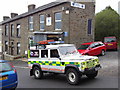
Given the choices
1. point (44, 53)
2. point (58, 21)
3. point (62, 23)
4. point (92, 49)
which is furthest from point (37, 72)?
point (58, 21)

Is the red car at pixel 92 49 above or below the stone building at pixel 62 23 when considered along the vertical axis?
below

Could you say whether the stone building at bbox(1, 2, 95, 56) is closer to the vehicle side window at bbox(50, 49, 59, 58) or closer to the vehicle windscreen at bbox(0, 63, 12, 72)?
the vehicle side window at bbox(50, 49, 59, 58)

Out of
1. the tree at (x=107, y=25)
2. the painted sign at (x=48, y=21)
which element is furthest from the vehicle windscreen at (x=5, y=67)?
the tree at (x=107, y=25)

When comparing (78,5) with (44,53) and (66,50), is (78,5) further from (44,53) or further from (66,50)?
(44,53)

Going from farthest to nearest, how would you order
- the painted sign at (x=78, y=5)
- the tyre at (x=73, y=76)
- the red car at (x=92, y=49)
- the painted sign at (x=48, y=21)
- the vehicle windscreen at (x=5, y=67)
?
A: the painted sign at (x=48, y=21), the painted sign at (x=78, y=5), the red car at (x=92, y=49), the tyre at (x=73, y=76), the vehicle windscreen at (x=5, y=67)

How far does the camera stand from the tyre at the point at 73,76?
726cm

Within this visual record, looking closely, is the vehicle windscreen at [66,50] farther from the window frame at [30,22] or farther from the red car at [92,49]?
the window frame at [30,22]

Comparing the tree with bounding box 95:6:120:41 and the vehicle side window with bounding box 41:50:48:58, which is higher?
the tree with bounding box 95:6:120:41

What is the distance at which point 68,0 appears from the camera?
17672 millimetres

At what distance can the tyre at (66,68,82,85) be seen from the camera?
7.26 m

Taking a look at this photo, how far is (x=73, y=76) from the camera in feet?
24.7

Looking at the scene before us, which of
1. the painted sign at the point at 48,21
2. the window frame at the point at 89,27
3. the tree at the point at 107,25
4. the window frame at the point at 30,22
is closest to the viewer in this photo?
the painted sign at the point at 48,21

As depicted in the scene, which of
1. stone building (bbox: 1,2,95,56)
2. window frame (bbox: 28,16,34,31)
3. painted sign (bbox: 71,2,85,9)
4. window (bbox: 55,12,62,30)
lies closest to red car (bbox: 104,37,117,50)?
stone building (bbox: 1,2,95,56)

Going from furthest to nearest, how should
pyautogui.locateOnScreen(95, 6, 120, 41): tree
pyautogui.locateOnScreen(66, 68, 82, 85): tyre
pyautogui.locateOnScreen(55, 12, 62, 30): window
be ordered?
pyautogui.locateOnScreen(95, 6, 120, 41): tree
pyautogui.locateOnScreen(55, 12, 62, 30): window
pyautogui.locateOnScreen(66, 68, 82, 85): tyre
